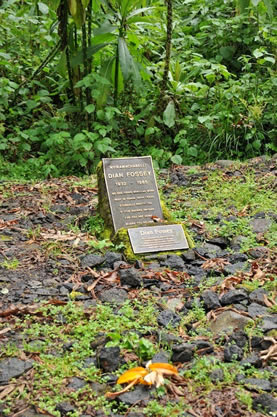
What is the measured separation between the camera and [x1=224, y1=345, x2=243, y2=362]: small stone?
9.56 ft

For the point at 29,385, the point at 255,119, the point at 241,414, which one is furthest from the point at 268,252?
the point at 255,119

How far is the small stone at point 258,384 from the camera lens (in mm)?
2676

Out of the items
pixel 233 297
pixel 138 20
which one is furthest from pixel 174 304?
pixel 138 20

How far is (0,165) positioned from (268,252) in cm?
447

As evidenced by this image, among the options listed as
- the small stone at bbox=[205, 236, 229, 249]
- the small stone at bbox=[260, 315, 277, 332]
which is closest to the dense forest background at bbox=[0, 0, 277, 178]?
the small stone at bbox=[205, 236, 229, 249]

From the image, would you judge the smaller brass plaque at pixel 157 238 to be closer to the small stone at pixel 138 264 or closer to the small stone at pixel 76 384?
the small stone at pixel 138 264

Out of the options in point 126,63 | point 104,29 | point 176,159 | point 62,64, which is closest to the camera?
point 104,29

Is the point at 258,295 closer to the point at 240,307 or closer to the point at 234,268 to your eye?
the point at 240,307

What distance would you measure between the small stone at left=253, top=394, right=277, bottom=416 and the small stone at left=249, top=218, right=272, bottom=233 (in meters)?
2.35

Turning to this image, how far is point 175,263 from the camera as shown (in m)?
4.27

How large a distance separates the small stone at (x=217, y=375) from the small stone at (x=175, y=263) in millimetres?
1461

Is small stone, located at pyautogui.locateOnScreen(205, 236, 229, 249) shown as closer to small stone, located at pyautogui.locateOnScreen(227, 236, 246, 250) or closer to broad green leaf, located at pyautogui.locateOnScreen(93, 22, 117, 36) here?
small stone, located at pyautogui.locateOnScreen(227, 236, 246, 250)

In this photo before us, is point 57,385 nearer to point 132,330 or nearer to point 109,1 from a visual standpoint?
point 132,330

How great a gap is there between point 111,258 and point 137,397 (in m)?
1.73
